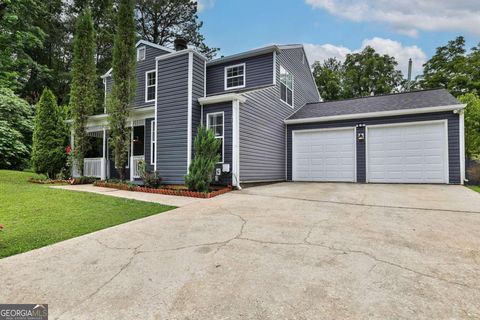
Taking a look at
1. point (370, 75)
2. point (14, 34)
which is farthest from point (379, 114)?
point (14, 34)

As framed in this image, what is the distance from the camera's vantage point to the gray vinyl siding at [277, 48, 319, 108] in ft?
40.5

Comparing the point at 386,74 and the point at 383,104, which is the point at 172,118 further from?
the point at 386,74

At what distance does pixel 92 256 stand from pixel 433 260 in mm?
3866

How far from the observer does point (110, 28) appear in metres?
22.8

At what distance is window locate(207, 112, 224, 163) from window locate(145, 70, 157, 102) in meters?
3.90

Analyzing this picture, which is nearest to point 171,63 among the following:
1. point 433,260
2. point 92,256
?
point 92,256

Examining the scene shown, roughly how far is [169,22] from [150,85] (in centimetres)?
1597

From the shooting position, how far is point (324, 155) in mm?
11414

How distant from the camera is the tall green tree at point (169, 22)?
23.5 meters

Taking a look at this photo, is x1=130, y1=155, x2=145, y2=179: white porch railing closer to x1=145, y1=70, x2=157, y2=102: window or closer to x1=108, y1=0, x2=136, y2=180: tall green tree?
x1=108, y1=0, x2=136, y2=180: tall green tree

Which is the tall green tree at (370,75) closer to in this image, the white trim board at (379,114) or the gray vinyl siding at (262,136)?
the white trim board at (379,114)

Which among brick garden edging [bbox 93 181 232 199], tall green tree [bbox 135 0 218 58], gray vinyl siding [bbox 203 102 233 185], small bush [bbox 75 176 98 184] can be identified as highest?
tall green tree [bbox 135 0 218 58]

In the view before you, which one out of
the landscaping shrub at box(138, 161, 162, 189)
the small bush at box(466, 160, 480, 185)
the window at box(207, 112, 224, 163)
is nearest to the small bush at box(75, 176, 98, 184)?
the landscaping shrub at box(138, 161, 162, 189)

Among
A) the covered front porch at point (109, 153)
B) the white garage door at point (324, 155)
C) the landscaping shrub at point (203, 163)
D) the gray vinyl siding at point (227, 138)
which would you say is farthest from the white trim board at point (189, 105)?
the white garage door at point (324, 155)
